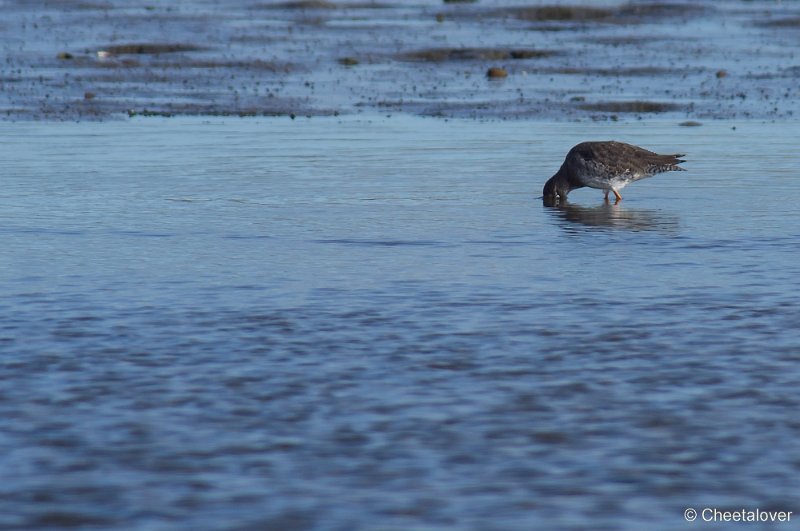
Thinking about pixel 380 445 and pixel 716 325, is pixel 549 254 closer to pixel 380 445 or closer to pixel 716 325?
pixel 716 325

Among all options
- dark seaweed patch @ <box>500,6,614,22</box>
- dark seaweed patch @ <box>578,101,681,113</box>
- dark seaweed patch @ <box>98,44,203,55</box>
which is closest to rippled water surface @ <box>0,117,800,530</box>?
dark seaweed patch @ <box>578,101,681,113</box>

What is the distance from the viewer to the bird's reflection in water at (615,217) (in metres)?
14.7

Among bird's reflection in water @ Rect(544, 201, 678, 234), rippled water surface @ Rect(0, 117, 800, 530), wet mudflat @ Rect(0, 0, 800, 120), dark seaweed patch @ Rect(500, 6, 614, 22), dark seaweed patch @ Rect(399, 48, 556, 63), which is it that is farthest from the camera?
dark seaweed patch @ Rect(500, 6, 614, 22)

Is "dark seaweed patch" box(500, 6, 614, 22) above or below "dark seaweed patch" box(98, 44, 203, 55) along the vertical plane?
above

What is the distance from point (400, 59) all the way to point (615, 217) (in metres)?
20.7

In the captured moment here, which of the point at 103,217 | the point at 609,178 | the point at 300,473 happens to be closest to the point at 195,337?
the point at 300,473

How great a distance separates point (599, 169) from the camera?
1691cm

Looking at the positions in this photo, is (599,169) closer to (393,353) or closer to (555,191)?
(555,191)

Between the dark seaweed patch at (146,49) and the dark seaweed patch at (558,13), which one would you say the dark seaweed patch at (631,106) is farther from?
the dark seaweed patch at (558,13)

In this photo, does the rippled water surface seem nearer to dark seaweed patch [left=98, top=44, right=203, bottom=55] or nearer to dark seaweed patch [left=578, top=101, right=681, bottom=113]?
dark seaweed patch [left=578, top=101, right=681, bottom=113]

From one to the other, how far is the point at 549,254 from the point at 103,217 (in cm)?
504

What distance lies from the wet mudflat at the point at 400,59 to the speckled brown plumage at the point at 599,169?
29.2 ft

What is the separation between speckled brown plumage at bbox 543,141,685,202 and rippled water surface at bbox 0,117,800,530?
0.30m

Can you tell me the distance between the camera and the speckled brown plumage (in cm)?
1691
